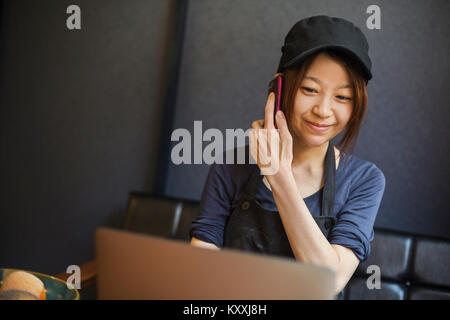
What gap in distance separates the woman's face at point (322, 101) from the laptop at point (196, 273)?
0.72m

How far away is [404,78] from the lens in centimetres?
185

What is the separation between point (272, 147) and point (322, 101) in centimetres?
20

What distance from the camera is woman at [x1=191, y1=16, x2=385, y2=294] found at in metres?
1.08

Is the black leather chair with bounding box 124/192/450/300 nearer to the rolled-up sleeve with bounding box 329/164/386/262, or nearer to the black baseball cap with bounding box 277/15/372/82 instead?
the rolled-up sleeve with bounding box 329/164/386/262

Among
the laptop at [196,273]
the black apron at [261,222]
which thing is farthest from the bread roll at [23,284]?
the black apron at [261,222]

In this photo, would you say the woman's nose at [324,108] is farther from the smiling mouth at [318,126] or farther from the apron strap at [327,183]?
the apron strap at [327,183]

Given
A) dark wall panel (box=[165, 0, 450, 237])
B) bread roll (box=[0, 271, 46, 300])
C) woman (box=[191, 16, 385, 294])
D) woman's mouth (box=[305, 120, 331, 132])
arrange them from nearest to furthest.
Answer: bread roll (box=[0, 271, 46, 300]) < woman (box=[191, 16, 385, 294]) < woman's mouth (box=[305, 120, 331, 132]) < dark wall panel (box=[165, 0, 450, 237])

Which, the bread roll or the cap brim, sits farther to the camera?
the cap brim

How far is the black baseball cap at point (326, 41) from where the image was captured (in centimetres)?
112

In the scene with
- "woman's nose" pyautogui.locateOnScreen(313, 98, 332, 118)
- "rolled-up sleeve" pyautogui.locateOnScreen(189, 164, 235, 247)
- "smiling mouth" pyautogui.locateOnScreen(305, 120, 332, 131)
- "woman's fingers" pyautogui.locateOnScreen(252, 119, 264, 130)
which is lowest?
"rolled-up sleeve" pyautogui.locateOnScreen(189, 164, 235, 247)

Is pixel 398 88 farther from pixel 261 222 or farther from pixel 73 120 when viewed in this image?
pixel 73 120

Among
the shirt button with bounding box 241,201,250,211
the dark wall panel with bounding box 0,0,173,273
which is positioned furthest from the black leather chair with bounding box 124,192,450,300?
the dark wall panel with bounding box 0,0,173,273
